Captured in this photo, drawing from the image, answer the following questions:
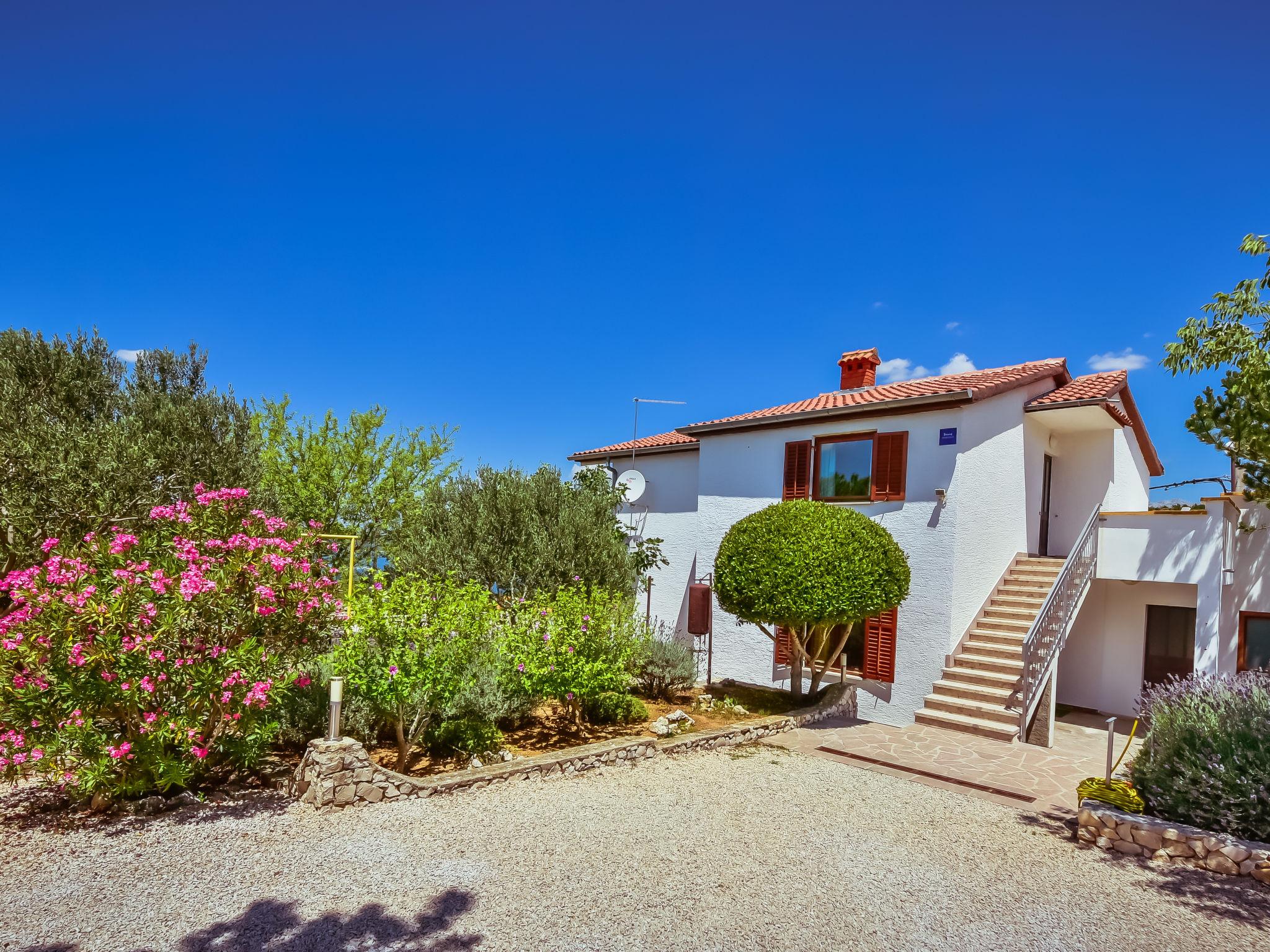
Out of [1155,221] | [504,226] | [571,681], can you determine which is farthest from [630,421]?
[1155,221]

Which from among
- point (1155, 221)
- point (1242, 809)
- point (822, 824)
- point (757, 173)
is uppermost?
point (757, 173)

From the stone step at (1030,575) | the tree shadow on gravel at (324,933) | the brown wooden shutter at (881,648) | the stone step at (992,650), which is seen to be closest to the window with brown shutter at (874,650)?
the brown wooden shutter at (881,648)

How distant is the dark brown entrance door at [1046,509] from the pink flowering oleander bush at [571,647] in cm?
990

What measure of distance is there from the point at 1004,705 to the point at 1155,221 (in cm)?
949

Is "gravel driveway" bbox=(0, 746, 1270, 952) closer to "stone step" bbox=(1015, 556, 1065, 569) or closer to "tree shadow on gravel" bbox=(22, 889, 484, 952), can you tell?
"tree shadow on gravel" bbox=(22, 889, 484, 952)

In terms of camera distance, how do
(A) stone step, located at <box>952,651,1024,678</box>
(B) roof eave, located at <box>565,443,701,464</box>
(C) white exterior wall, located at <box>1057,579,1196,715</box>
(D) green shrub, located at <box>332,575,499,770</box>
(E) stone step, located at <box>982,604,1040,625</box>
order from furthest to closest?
1. (B) roof eave, located at <box>565,443,701,464</box>
2. (C) white exterior wall, located at <box>1057,579,1196,715</box>
3. (E) stone step, located at <box>982,604,1040,625</box>
4. (A) stone step, located at <box>952,651,1024,678</box>
5. (D) green shrub, located at <box>332,575,499,770</box>

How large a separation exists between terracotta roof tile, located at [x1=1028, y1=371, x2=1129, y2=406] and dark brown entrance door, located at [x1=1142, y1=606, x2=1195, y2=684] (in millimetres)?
4066

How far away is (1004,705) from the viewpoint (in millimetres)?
10273

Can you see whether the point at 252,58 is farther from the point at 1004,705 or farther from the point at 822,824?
the point at 1004,705

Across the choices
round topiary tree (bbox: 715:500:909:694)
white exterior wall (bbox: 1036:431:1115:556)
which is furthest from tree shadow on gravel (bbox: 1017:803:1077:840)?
white exterior wall (bbox: 1036:431:1115:556)

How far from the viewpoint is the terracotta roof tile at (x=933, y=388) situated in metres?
11.7

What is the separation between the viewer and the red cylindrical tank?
516 inches

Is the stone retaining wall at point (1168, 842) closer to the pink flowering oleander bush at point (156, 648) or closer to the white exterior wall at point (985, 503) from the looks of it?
the white exterior wall at point (985, 503)

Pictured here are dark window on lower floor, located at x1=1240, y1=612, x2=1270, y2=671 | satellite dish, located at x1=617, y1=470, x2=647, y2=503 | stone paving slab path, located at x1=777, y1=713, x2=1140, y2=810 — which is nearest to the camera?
stone paving slab path, located at x1=777, y1=713, x2=1140, y2=810
